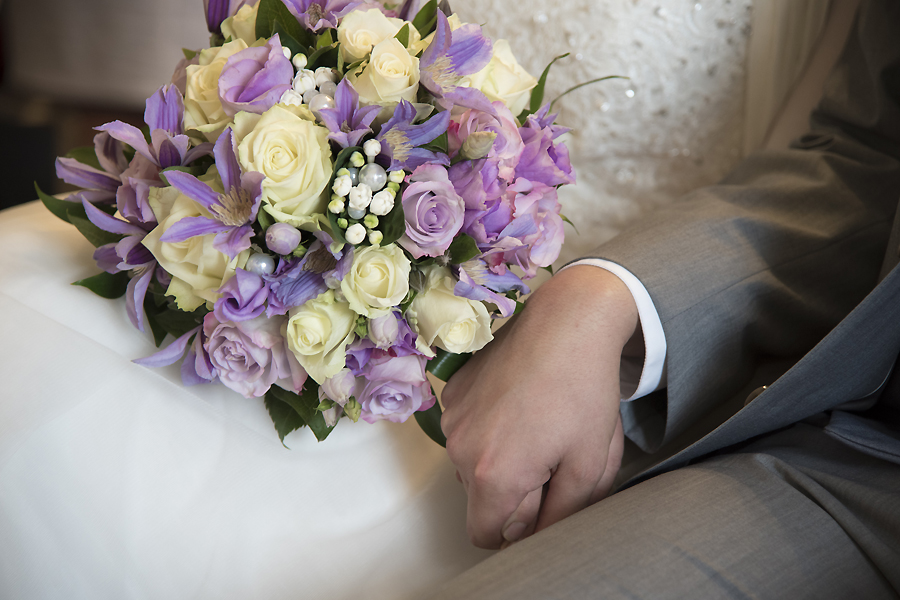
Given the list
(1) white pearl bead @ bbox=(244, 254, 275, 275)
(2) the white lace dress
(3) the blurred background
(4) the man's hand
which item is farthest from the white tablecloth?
(3) the blurred background

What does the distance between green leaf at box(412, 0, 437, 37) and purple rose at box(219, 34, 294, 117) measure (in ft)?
0.53

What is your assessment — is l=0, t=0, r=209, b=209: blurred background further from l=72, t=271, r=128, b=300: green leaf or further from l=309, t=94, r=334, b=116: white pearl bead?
l=309, t=94, r=334, b=116: white pearl bead

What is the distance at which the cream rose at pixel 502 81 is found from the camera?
22.0 inches

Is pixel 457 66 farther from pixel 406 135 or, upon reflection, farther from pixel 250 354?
pixel 250 354

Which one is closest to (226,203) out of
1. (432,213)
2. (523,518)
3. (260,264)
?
(260,264)

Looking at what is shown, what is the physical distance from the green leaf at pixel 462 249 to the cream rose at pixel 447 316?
0.02m

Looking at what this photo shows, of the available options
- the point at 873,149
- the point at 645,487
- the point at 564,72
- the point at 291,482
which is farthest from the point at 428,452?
the point at 873,149

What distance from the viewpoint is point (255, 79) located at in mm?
466

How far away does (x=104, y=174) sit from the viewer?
562 mm

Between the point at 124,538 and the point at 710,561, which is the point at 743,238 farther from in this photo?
the point at 124,538

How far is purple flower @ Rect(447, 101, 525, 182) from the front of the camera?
1.66ft

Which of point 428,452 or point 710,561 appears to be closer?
point 710,561

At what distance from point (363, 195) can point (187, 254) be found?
0.15 meters

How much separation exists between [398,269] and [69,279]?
38cm
